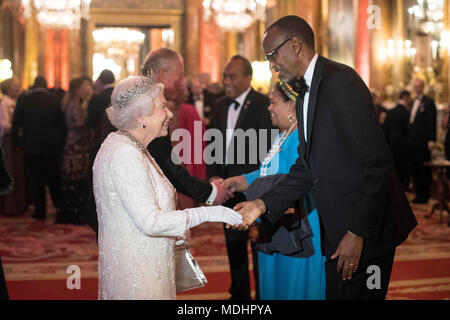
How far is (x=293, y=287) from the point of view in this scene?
3.34 m

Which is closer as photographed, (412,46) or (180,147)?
(180,147)

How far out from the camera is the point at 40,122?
770cm

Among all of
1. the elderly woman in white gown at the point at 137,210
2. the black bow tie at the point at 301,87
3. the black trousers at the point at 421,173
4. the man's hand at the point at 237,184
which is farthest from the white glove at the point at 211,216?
the black trousers at the point at 421,173

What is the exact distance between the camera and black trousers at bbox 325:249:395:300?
8.07 feet

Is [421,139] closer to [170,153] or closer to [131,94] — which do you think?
[170,153]

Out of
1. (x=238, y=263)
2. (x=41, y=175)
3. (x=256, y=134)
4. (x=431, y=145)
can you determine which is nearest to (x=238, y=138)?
(x=256, y=134)

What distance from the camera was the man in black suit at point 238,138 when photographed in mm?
4395

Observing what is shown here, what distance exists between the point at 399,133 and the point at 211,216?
866 cm

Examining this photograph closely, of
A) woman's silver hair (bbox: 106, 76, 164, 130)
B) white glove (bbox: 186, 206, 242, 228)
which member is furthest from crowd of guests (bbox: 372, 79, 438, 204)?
woman's silver hair (bbox: 106, 76, 164, 130)

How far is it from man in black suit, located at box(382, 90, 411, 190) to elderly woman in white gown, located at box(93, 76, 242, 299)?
8364mm
